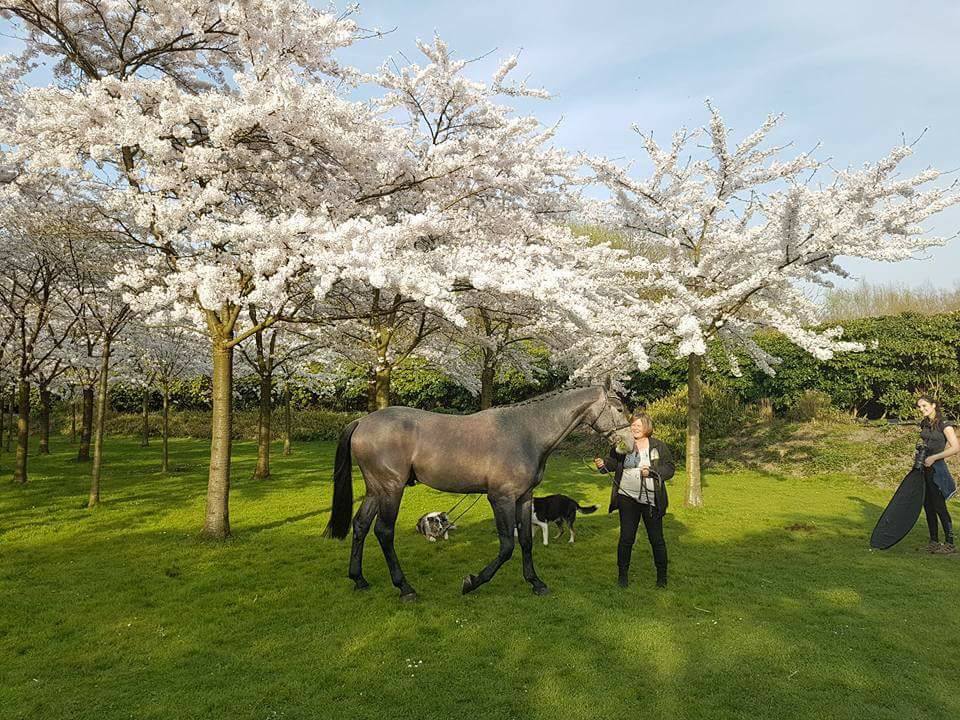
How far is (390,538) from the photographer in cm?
687

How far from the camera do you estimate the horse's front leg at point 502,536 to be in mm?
6676

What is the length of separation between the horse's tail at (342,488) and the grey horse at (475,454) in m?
0.12

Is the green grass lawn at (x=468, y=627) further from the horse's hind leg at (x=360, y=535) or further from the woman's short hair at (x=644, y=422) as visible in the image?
the woman's short hair at (x=644, y=422)

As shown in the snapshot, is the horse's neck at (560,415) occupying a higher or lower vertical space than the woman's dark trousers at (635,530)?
higher

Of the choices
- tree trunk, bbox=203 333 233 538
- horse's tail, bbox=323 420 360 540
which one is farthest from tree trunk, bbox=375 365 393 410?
horse's tail, bbox=323 420 360 540

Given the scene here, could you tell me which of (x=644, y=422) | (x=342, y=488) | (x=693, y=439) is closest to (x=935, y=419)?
(x=693, y=439)

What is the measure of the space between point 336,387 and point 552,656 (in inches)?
1013

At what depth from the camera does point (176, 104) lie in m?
8.38

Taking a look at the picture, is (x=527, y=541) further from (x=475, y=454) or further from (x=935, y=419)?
(x=935, y=419)

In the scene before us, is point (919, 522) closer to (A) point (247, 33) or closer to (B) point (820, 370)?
(B) point (820, 370)

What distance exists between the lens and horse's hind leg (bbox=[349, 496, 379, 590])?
23.2ft

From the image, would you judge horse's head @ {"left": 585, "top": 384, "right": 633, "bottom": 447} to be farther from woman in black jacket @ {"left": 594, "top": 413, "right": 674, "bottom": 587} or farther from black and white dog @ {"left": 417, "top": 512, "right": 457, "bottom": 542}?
black and white dog @ {"left": 417, "top": 512, "right": 457, "bottom": 542}

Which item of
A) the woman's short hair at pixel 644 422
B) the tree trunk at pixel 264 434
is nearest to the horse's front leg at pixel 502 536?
the woman's short hair at pixel 644 422

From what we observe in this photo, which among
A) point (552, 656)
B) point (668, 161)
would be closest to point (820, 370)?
point (668, 161)
